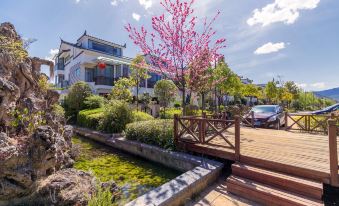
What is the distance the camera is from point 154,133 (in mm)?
7785

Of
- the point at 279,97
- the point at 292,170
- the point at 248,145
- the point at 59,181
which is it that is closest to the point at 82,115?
the point at 59,181

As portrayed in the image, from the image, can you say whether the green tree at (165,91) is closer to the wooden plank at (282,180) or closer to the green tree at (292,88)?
the wooden plank at (282,180)

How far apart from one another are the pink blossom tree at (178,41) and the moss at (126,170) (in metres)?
2.98

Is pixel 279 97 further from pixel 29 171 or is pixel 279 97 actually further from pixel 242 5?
pixel 29 171

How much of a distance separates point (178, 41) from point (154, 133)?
150 inches

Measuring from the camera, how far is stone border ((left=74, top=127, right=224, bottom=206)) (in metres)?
3.73

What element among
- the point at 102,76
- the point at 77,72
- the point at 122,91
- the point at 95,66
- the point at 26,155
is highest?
the point at 95,66

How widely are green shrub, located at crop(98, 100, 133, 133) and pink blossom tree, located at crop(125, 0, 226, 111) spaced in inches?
149

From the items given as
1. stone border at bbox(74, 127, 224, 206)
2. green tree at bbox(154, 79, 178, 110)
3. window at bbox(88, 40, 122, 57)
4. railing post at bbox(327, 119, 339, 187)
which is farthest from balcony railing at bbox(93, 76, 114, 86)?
railing post at bbox(327, 119, 339, 187)

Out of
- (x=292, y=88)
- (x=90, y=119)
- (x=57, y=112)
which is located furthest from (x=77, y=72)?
(x=292, y=88)

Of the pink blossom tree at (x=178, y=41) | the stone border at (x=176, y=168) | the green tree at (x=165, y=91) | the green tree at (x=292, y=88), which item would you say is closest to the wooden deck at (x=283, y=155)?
the stone border at (x=176, y=168)

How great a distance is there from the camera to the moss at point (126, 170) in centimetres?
526

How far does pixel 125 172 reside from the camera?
6359 mm

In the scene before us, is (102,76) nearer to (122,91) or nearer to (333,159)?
(122,91)
